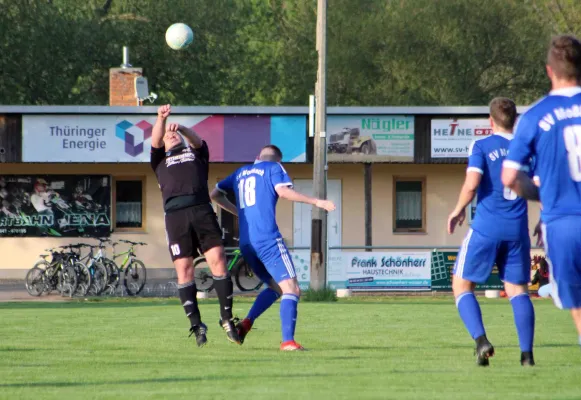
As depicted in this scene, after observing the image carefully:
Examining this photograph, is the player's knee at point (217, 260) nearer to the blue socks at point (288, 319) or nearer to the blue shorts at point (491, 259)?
the blue socks at point (288, 319)

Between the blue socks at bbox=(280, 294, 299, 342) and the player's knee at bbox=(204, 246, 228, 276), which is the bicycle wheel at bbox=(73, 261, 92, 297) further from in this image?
the blue socks at bbox=(280, 294, 299, 342)

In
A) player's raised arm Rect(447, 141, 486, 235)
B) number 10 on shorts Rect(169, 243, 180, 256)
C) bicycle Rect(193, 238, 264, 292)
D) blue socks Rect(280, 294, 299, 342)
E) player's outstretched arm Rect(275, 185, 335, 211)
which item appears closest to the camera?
player's raised arm Rect(447, 141, 486, 235)

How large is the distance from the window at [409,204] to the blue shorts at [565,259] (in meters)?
26.5

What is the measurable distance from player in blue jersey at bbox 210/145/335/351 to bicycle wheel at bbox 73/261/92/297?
15345 millimetres

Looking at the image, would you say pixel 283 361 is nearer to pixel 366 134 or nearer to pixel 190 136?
pixel 190 136

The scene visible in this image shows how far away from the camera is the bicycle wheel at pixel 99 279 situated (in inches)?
1017

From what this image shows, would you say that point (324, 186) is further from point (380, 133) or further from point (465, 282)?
point (465, 282)

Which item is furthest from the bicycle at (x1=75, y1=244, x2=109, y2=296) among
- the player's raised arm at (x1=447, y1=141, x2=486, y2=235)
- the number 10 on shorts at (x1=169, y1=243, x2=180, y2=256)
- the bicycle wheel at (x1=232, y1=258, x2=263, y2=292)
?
the player's raised arm at (x1=447, y1=141, x2=486, y2=235)

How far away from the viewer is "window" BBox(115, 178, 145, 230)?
107ft

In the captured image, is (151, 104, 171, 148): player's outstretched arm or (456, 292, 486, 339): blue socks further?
(151, 104, 171, 148): player's outstretched arm

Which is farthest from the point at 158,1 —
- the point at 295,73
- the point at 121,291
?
the point at 121,291

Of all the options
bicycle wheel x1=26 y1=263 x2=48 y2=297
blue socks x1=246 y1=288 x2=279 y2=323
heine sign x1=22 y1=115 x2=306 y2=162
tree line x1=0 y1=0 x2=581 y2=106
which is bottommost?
bicycle wheel x1=26 y1=263 x2=48 y2=297

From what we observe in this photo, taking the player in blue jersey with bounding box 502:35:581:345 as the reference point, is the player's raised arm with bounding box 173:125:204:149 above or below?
above

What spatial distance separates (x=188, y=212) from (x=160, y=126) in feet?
2.69
